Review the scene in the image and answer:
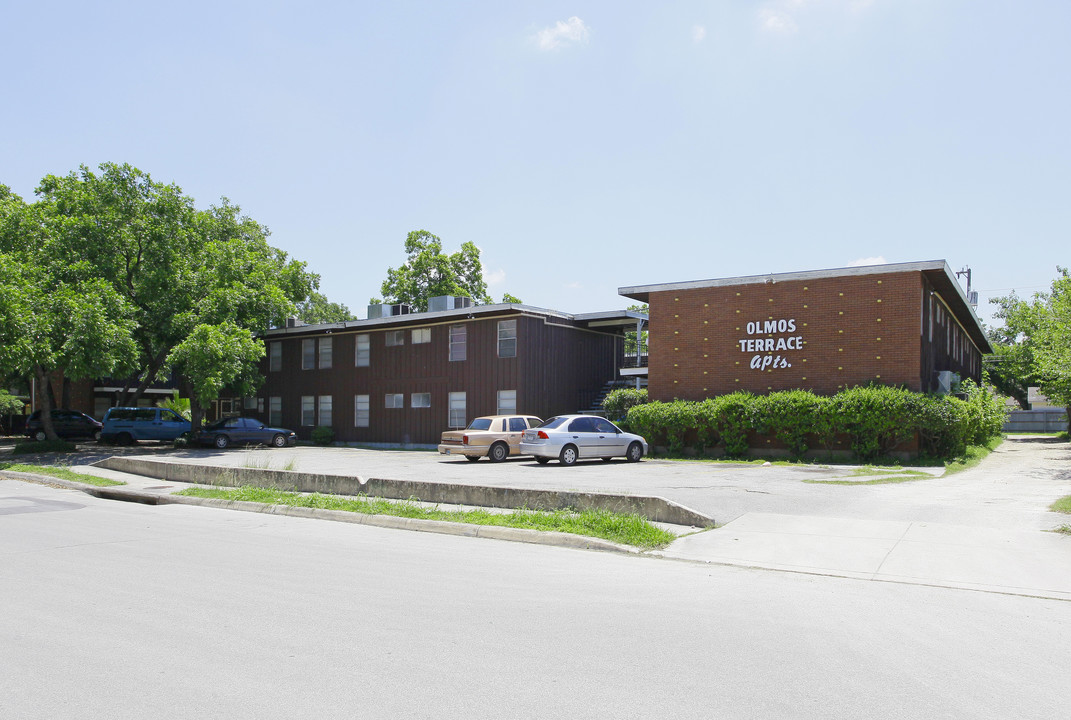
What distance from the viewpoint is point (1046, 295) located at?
4531 centimetres

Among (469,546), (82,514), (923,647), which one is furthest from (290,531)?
(923,647)

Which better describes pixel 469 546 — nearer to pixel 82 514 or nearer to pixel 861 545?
pixel 861 545

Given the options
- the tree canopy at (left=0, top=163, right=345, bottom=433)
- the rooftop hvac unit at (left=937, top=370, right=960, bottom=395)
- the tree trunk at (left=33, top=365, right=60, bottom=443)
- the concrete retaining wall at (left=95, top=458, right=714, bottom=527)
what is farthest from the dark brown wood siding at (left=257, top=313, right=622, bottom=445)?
the concrete retaining wall at (left=95, top=458, right=714, bottom=527)

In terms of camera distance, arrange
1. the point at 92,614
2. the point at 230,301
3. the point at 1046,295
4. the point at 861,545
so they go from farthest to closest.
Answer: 1. the point at 1046,295
2. the point at 230,301
3. the point at 861,545
4. the point at 92,614

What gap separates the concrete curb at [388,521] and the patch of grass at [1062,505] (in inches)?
289

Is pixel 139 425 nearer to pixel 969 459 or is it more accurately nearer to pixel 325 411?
pixel 325 411

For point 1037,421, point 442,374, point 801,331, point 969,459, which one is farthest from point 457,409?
point 1037,421

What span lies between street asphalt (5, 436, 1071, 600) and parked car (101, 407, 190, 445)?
12600 mm

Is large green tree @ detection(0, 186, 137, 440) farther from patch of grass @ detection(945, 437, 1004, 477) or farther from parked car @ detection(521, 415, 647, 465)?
patch of grass @ detection(945, 437, 1004, 477)

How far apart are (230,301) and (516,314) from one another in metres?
10.7

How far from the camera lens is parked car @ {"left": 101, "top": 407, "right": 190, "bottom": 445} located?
3525cm

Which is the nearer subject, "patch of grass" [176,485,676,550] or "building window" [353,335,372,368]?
"patch of grass" [176,485,676,550]

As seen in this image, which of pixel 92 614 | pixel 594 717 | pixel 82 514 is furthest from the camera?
pixel 82 514

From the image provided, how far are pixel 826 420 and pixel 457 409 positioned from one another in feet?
49.2
